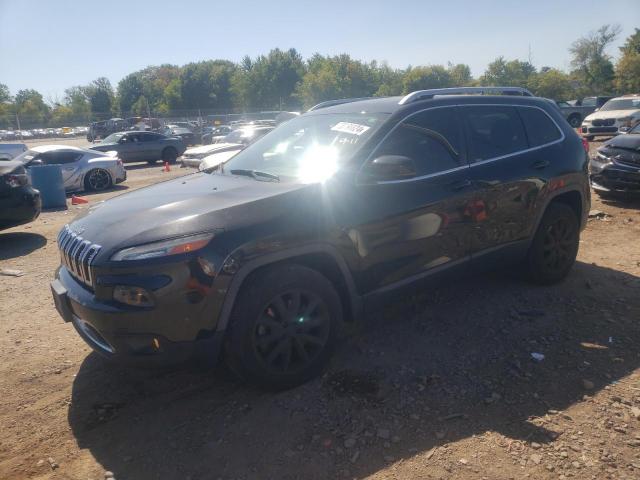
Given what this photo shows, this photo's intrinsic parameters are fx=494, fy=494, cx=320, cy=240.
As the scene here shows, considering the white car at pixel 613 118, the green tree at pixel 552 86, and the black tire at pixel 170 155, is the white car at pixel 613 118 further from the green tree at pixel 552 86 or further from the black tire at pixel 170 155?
the green tree at pixel 552 86

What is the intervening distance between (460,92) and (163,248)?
282cm

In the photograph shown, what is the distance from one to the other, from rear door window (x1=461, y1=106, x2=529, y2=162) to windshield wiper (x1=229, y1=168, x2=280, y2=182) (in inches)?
62.1

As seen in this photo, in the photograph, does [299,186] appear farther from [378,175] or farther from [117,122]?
[117,122]

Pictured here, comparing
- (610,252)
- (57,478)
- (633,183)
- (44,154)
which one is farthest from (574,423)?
(44,154)

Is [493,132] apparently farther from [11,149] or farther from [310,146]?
[11,149]

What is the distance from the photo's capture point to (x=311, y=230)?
3.00 m

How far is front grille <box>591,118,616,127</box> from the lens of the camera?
18866 mm

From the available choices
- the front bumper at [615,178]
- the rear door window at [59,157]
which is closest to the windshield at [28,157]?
the rear door window at [59,157]

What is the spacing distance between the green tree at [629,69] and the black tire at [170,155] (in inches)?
1984

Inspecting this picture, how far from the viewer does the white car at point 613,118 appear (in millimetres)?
18734

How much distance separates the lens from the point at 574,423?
2777mm

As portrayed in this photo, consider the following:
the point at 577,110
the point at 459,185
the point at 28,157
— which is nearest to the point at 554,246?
the point at 459,185

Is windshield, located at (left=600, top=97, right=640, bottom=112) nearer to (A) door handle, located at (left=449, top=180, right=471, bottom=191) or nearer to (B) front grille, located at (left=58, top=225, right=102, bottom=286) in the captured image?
(A) door handle, located at (left=449, top=180, right=471, bottom=191)

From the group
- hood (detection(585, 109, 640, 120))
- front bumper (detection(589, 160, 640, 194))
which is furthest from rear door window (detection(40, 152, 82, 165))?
hood (detection(585, 109, 640, 120))
